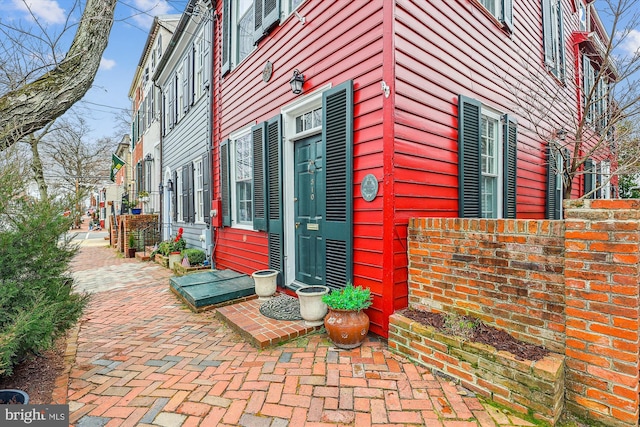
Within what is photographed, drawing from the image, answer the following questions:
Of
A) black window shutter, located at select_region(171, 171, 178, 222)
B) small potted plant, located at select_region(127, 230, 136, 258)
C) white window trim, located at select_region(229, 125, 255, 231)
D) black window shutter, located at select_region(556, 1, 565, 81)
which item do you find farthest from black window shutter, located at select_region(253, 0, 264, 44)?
small potted plant, located at select_region(127, 230, 136, 258)

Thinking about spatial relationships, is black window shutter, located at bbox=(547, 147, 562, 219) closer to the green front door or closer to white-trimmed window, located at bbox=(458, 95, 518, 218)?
white-trimmed window, located at bbox=(458, 95, 518, 218)

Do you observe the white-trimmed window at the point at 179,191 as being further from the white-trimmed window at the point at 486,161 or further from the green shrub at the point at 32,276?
the white-trimmed window at the point at 486,161

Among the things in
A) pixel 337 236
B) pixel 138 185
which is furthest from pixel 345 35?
pixel 138 185

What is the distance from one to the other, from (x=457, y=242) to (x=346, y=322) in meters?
1.20

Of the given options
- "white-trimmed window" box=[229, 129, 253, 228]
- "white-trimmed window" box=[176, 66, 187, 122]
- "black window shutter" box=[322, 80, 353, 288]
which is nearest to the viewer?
"black window shutter" box=[322, 80, 353, 288]

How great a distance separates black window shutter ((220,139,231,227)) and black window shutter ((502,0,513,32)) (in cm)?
489

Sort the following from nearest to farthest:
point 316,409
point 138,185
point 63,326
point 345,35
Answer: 1. point 316,409
2. point 63,326
3. point 345,35
4. point 138,185

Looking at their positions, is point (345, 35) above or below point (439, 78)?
above

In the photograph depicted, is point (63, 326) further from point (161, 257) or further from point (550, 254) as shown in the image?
point (161, 257)

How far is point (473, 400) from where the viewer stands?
2.12 metres

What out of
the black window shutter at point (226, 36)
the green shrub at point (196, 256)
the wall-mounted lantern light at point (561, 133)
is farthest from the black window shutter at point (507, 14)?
the green shrub at point (196, 256)

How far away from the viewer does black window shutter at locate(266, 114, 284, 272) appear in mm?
4398

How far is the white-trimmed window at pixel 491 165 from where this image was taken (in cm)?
434

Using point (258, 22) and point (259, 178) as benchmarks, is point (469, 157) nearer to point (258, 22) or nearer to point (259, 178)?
point (259, 178)
